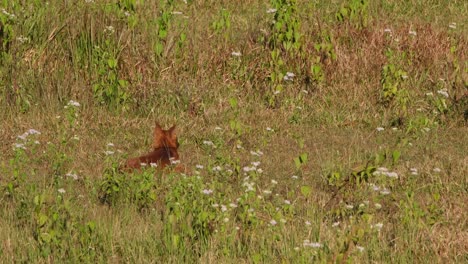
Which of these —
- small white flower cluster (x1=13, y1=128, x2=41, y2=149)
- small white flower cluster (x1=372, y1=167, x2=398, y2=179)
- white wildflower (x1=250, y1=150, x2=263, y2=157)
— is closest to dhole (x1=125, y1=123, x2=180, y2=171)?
white wildflower (x1=250, y1=150, x2=263, y2=157)

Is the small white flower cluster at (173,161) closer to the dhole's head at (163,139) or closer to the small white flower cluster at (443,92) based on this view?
the dhole's head at (163,139)

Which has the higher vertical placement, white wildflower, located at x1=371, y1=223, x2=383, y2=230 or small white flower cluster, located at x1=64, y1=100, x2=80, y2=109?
white wildflower, located at x1=371, y1=223, x2=383, y2=230

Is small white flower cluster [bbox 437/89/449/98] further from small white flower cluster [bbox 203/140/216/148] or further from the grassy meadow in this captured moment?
small white flower cluster [bbox 203/140/216/148]

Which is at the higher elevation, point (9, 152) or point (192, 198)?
point (192, 198)

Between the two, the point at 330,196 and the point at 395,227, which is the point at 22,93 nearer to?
the point at 330,196

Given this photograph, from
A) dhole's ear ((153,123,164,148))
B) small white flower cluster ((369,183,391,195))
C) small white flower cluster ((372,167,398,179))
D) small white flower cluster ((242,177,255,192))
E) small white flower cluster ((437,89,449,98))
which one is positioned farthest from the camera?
small white flower cluster ((437,89,449,98))

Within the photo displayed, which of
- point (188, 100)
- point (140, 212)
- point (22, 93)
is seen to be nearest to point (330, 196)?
point (140, 212)

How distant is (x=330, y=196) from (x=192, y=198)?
1125mm

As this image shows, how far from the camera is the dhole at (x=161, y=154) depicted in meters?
6.92

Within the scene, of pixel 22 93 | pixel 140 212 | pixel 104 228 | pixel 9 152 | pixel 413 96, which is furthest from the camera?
pixel 413 96

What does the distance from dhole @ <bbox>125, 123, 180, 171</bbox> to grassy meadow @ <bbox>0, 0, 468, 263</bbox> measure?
0.17 m

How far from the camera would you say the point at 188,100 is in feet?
28.4

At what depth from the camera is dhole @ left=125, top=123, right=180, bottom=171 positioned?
692 centimetres

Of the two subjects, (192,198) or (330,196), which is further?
(330,196)
